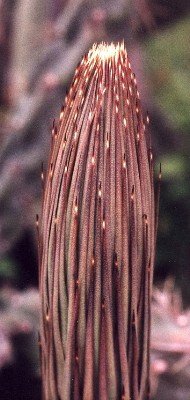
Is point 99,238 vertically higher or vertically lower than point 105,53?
lower

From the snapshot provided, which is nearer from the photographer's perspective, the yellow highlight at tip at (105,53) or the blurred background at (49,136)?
the yellow highlight at tip at (105,53)

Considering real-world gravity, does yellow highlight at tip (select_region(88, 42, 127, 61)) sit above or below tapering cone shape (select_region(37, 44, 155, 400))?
above

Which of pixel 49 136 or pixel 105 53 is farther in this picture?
pixel 49 136

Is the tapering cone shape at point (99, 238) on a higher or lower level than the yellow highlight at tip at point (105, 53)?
lower

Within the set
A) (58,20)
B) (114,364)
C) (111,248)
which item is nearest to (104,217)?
(111,248)
